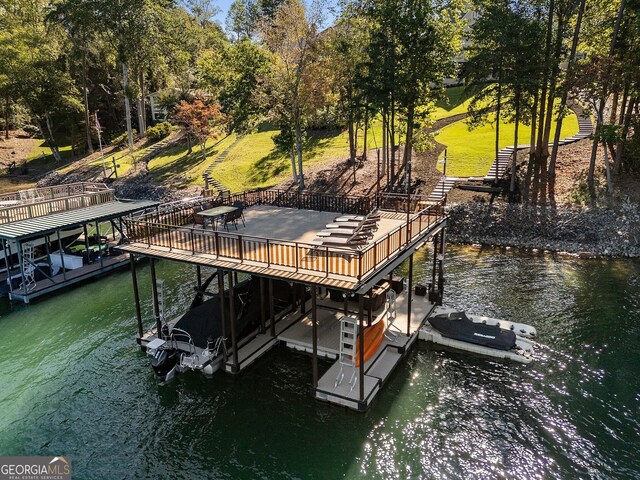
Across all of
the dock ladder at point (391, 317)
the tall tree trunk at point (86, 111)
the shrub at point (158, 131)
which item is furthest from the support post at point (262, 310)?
the tall tree trunk at point (86, 111)

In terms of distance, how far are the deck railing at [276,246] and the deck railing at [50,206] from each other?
37.7ft

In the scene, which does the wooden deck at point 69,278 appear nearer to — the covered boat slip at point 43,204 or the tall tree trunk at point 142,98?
the covered boat slip at point 43,204

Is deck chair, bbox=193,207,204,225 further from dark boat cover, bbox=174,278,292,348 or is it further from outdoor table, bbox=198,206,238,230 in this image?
dark boat cover, bbox=174,278,292,348

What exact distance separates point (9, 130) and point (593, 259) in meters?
80.2

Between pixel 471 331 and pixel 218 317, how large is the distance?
9.62 m

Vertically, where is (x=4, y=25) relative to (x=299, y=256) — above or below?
above

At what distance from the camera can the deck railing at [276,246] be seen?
42.5 ft

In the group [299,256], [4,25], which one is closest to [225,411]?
[299,256]

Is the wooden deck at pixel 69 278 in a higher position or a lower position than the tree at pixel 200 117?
lower

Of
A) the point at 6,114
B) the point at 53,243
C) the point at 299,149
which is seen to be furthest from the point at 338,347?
the point at 6,114

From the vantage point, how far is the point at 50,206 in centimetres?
2539

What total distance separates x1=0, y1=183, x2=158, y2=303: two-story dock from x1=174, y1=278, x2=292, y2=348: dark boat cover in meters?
8.03

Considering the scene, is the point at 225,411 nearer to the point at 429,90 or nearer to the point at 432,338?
the point at 432,338

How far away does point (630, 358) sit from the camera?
15875mm
